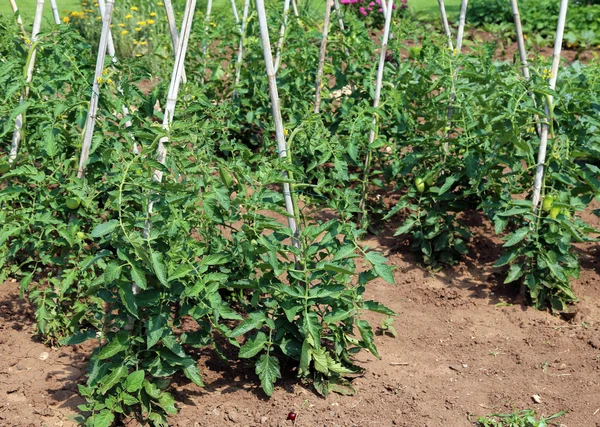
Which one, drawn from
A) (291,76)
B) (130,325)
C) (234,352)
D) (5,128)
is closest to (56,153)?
(5,128)

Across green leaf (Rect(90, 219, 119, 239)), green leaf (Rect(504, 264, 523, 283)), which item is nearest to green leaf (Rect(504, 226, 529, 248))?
green leaf (Rect(504, 264, 523, 283))

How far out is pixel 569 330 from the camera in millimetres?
4465

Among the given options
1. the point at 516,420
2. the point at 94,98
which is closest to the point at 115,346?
the point at 94,98

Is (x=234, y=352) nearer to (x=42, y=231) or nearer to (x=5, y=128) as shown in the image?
(x=42, y=231)

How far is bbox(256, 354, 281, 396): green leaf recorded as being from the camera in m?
3.64

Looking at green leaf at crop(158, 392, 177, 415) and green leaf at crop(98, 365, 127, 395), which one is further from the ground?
green leaf at crop(98, 365, 127, 395)

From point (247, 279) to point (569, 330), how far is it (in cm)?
190

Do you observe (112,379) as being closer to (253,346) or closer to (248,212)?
(253,346)

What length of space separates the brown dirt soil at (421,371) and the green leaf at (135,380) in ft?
1.26

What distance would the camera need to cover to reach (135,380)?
335 centimetres

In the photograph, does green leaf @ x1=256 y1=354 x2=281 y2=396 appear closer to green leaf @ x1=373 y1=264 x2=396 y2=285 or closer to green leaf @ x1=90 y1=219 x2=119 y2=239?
green leaf @ x1=373 y1=264 x2=396 y2=285

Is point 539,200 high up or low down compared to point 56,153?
down

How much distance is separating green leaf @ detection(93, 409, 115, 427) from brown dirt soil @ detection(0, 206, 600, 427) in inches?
13.5

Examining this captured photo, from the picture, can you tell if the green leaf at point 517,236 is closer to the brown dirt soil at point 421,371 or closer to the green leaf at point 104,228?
the brown dirt soil at point 421,371
